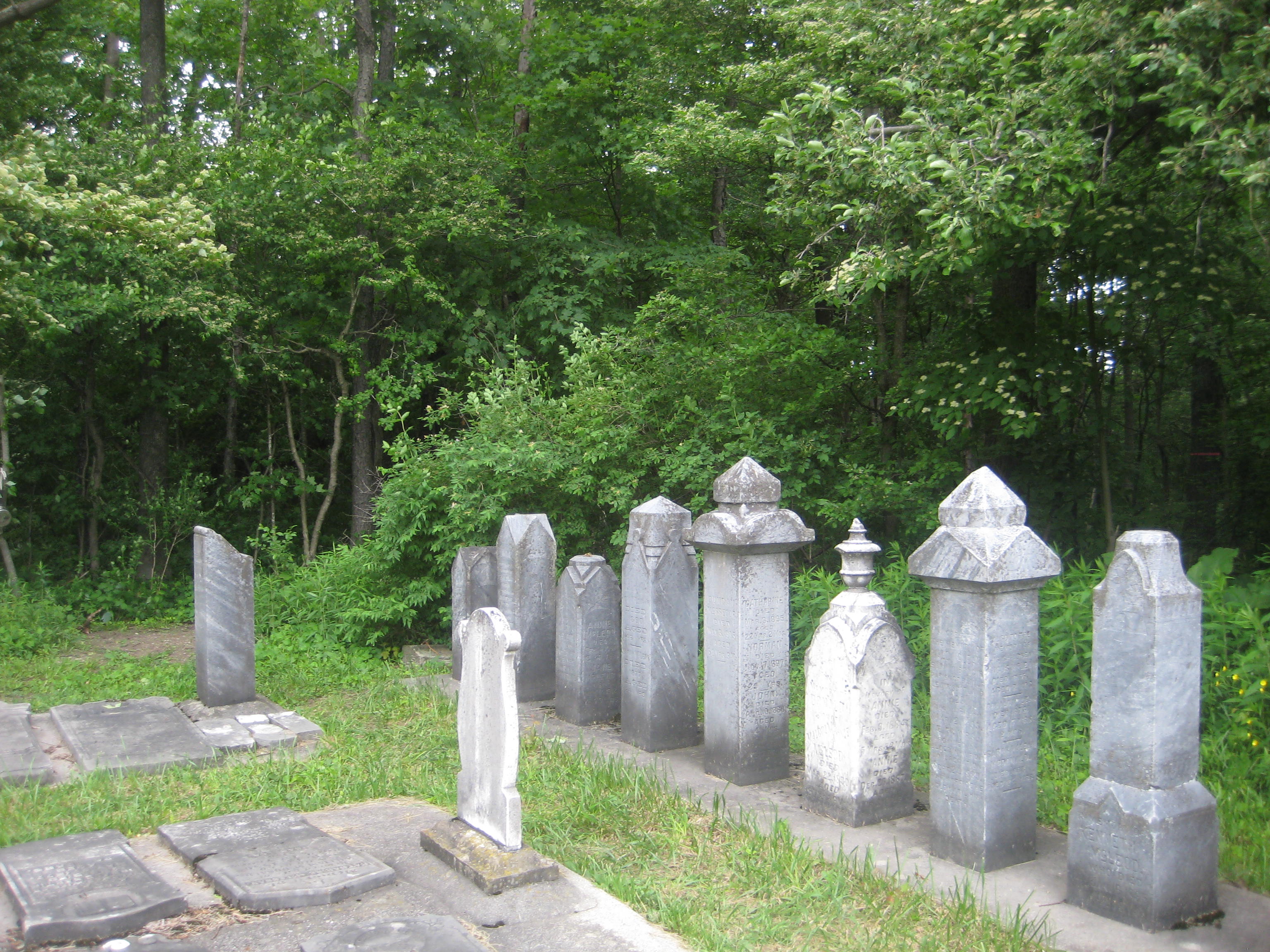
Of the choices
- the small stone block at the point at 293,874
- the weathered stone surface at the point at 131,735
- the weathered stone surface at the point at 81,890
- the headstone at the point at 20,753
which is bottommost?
the weathered stone surface at the point at 131,735

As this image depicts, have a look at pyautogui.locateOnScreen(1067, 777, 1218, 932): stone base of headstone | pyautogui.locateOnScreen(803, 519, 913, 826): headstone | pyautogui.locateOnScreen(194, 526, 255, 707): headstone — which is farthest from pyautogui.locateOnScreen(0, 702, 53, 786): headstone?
pyautogui.locateOnScreen(1067, 777, 1218, 932): stone base of headstone

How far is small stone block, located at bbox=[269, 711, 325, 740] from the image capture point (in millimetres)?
6430

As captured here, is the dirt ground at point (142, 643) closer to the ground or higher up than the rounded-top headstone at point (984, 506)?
closer to the ground

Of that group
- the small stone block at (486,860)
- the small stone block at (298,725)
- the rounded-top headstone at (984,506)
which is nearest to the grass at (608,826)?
the small stone block at (298,725)

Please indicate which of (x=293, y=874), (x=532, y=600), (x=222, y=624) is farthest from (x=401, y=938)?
(x=222, y=624)

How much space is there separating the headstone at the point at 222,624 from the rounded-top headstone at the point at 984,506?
5233 mm

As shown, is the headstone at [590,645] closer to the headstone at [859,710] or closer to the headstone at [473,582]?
the headstone at [473,582]

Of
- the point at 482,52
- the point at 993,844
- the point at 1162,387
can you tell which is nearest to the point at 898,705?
the point at 993,844

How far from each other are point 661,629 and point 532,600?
175 centimetres

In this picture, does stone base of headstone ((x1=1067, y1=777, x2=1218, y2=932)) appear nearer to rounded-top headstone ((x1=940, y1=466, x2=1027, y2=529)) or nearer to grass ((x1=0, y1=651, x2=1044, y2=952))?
grass ((x1=0, y1=651, x2=1044, y2=952))

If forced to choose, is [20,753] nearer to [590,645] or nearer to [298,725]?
[298,725]

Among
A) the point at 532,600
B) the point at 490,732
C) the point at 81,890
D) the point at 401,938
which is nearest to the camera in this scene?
the point at 401,938

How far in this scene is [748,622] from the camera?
523cm

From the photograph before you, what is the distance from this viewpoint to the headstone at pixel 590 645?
21.9 feet
